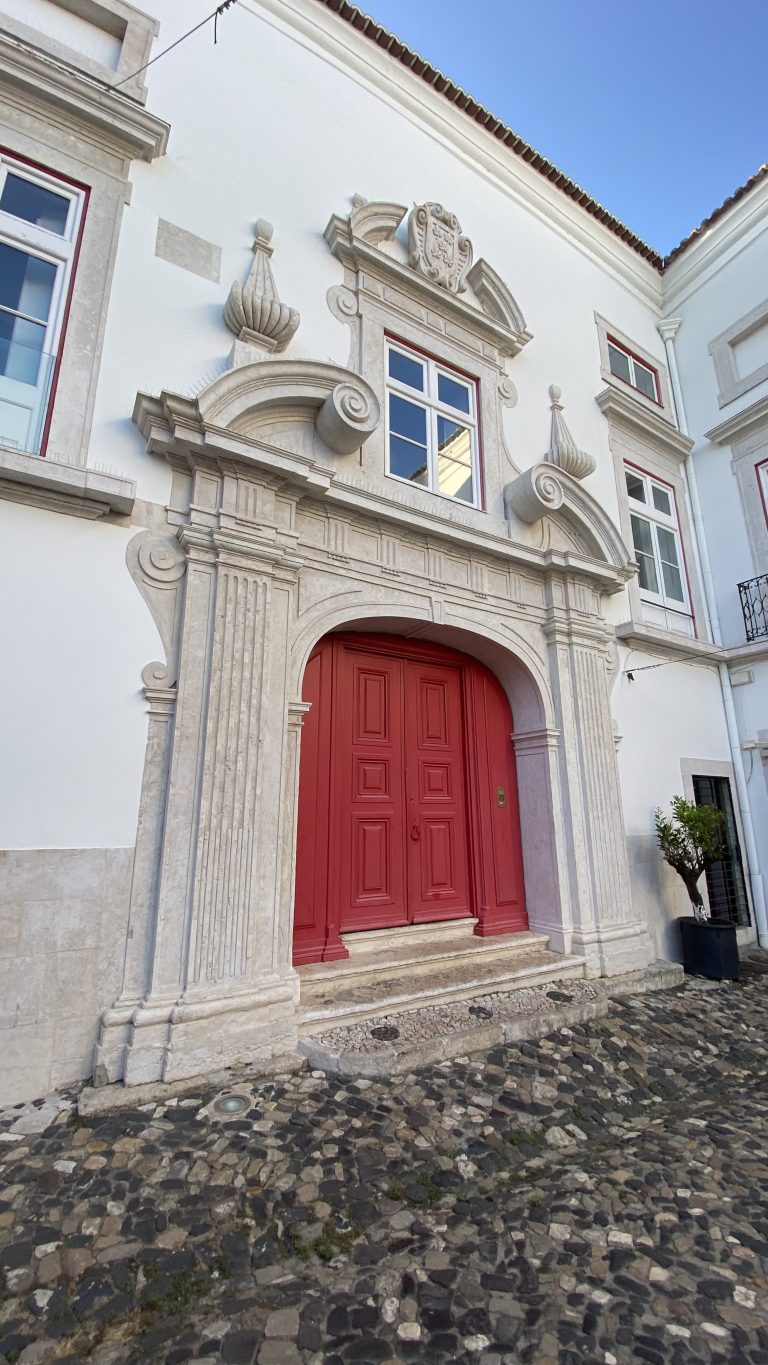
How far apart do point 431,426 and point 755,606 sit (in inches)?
190

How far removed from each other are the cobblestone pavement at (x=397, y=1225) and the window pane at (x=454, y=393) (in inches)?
221

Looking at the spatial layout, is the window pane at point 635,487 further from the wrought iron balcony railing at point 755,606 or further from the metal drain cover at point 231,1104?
the metal drain cover at point 231,1104

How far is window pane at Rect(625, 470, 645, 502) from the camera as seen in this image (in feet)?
24.5

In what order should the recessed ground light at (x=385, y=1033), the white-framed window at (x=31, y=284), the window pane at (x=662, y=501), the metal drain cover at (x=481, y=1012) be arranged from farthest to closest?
the window pane at (x=662, y=501)
the metal drain cover at (x=481, y=1012)
the white-framed window at (x=31, y=284)
the recessed ground light at (x=385, y=1033)

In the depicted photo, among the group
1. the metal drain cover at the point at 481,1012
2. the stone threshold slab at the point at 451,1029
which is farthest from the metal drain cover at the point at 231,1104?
the metal drain cover at the point at 481,1012

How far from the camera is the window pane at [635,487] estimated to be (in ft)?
24.5

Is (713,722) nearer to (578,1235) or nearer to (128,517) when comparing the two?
(578,1235)

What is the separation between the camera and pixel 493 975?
4.35 meters

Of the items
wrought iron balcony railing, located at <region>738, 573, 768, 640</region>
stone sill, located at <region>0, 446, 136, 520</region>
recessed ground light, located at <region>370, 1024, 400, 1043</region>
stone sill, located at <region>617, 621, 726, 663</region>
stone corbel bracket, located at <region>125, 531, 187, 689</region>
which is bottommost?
recessed ground light, located at <region>370, 1024, 400, 1043</region>

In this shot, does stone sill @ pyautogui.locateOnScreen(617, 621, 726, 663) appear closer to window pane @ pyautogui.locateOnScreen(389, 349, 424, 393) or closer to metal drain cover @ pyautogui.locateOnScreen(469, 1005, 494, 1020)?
window pane @ pyautogui.locateOnScreen(389, 349, 424, 393)

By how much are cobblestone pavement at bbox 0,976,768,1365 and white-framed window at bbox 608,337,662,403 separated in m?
8.26

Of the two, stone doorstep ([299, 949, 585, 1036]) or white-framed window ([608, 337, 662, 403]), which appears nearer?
stone doorstep ([299, 949, 585, 1036])

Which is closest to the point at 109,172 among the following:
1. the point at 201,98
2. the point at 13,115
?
the point at 13,115

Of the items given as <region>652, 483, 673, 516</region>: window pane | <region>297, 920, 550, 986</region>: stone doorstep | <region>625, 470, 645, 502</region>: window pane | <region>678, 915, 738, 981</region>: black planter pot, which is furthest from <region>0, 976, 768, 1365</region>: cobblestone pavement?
<region>652, 483, 673, 516</region>: window pane
